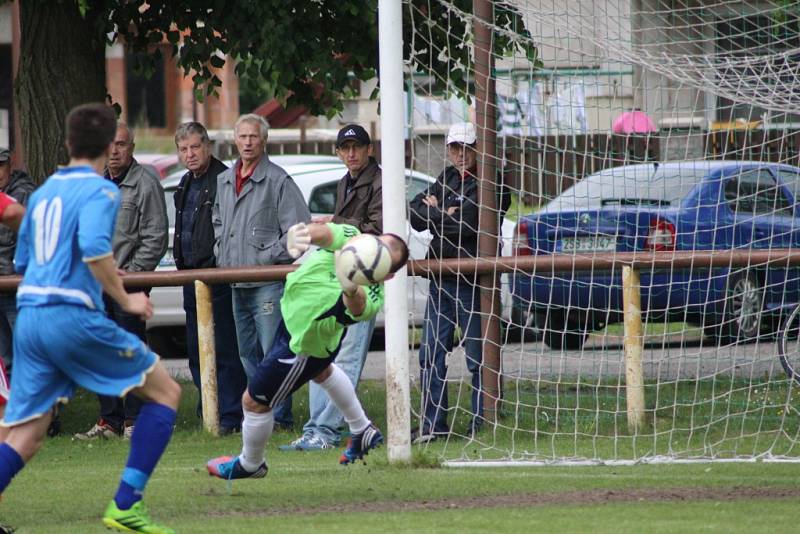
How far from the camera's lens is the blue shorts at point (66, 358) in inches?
235

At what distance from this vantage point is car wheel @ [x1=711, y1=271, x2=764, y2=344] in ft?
32.1

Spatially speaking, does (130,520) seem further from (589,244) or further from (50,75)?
(50,75)

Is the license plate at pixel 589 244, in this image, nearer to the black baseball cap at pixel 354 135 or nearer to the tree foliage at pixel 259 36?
the tree foliage at pixel 259 36

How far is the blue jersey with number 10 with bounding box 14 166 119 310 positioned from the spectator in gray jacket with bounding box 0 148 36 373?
438 cm

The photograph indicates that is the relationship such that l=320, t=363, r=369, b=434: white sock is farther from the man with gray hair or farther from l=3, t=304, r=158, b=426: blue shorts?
the man with gray hair

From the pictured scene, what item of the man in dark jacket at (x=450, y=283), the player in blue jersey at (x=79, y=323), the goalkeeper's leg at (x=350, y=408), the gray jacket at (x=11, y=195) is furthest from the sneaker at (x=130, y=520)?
the gray jacket at (x=11, y=195)

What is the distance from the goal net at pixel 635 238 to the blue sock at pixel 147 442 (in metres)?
3.09

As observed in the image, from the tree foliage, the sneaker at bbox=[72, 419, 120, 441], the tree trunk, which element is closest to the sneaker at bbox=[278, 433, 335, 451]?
the sneaker at bbox=[72, 419, 120, 441]

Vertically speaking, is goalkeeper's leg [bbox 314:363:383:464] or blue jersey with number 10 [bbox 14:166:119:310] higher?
blue jersey with number 10 [bbox 14:166:119:310]

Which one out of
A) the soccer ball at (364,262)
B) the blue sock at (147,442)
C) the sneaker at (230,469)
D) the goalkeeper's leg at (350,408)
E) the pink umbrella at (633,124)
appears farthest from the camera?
the pink umbrella at (633,124)

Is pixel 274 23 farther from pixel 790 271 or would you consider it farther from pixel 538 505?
pixel 538 505

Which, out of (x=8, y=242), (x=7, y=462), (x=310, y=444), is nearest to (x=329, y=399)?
(x=310, y=444)

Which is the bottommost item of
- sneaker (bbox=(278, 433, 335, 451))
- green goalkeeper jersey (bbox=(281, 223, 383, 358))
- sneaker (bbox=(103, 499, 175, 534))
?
Result: sneaker (bbox=(278, 433, 335, 451))

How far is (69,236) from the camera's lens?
5941 mm
